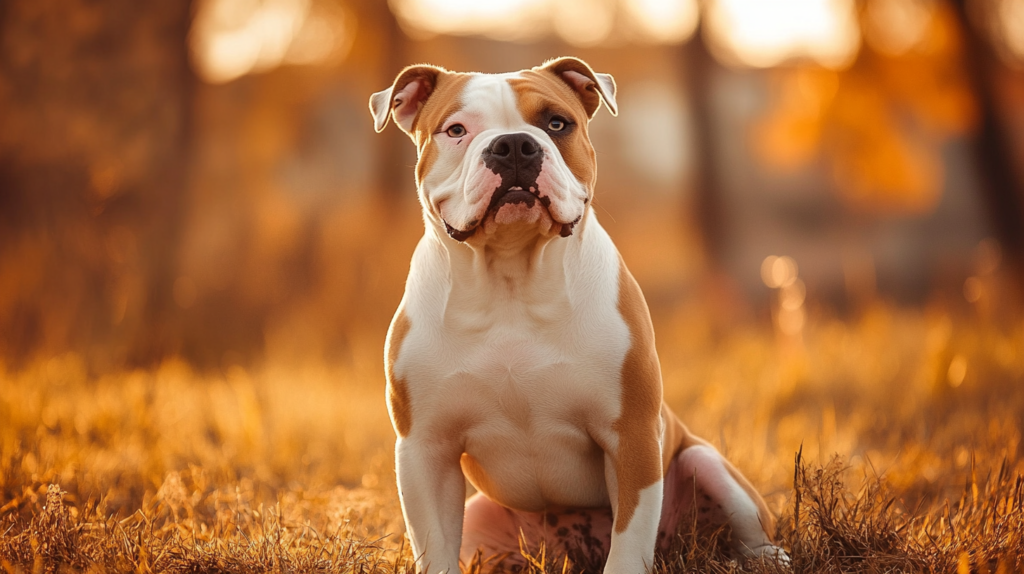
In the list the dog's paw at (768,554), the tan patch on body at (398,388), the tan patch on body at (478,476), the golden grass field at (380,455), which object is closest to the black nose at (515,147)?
the tan patch on body at (398,388)

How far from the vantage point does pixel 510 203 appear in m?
2.54

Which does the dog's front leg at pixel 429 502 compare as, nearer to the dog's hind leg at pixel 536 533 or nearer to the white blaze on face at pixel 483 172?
the dog's hind leg at pixel 536 533

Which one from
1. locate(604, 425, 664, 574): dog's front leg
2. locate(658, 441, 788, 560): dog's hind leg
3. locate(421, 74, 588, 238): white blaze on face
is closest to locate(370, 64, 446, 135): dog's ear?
locate(421, 74, 588, 238): white blaze on face

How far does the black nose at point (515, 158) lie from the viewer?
2.52 metres

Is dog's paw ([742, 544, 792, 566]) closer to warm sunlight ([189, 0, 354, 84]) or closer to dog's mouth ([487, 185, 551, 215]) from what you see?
dog's mouth ([487, 185, 551, 215])

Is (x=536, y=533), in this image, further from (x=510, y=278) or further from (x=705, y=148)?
(x=705, y=148)

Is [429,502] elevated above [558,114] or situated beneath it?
situated beneath

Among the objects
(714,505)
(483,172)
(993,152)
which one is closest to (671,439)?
(714,505)

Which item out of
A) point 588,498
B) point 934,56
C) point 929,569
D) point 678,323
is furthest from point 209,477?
point 934,56

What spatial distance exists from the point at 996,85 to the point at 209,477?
8998 millimetres

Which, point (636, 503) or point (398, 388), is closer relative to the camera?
point (636, 503)

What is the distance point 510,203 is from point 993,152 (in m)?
8.77

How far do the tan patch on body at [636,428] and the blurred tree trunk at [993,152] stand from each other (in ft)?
26.3

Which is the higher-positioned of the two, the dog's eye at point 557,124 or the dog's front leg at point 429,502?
the dog's eye at point 557,124
